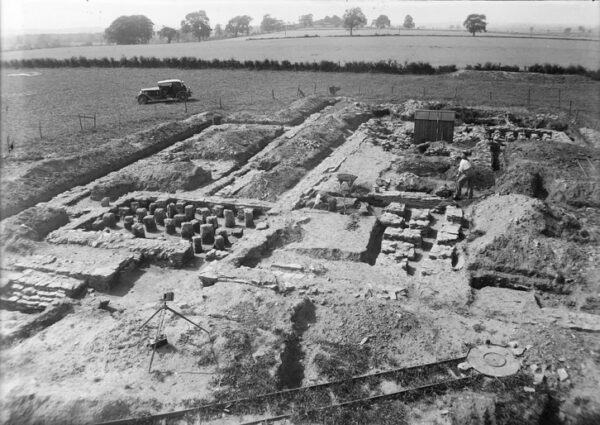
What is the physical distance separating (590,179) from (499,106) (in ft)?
47.7

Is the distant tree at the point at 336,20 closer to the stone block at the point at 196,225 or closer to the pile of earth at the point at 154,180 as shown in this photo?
the pile of earth at the point at 154,180

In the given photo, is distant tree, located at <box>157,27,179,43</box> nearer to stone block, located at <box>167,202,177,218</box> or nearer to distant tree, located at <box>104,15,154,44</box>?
distant tree, located at <box>104,15,154,44</box>

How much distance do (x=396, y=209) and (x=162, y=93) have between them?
881 inches

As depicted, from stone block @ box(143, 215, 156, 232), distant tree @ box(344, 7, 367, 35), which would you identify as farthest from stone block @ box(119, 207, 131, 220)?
distant tree @ box(344, 7, 367, 35)

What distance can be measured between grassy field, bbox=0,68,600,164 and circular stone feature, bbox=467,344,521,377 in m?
16.3

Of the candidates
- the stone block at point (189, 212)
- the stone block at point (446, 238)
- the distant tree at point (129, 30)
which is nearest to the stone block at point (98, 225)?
the stone block at point (189, 212)

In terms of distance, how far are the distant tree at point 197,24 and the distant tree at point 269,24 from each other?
84.5 ft

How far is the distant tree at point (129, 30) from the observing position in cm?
8176

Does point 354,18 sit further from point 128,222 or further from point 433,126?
point 128,222

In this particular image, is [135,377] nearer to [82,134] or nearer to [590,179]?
[590,179]

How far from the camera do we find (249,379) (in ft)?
22.3

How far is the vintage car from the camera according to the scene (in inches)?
1200

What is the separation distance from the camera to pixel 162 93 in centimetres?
3061

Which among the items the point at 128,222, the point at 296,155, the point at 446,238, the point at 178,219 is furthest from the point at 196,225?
the point at 446,238
